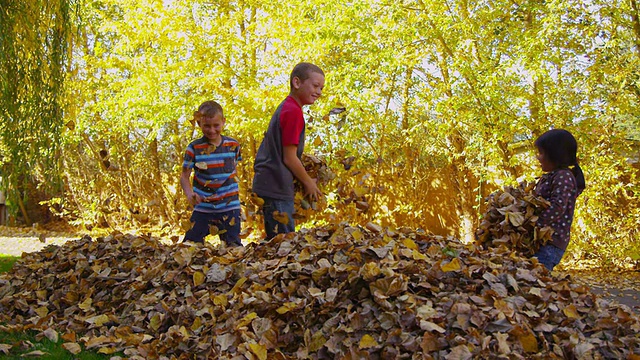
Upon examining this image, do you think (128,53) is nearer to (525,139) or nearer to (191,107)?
(191,107)

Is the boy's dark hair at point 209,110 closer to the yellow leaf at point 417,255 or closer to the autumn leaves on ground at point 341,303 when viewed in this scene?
the autumn leaves on ground at point 341,303

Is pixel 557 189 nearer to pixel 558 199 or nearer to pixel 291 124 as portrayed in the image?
pixel 558 199

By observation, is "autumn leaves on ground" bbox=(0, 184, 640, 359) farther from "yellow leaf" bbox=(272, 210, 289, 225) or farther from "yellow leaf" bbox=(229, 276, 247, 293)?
"yellow leaf" bbox=(272, 210, 289, 225)

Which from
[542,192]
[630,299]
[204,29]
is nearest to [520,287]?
[542,192]

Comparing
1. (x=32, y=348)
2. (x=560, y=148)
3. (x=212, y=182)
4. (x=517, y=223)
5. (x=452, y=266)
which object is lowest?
(x=32, y=348)

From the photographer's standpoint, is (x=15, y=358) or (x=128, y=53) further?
(x=128, y=53)

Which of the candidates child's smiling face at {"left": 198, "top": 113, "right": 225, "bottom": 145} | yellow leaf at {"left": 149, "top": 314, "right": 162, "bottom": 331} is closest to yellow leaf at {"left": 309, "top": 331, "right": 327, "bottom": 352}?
yellow leaf at {"left": 149, "top": 314, "right": 162, "bottom": 331}

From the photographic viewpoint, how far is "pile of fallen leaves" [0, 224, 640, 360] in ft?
7.72

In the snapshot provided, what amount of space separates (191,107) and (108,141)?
13.1ft

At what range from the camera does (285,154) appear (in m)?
3.49

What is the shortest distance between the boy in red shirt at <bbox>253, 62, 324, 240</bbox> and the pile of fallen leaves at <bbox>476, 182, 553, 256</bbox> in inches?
42.9

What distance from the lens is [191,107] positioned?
7.83 metres

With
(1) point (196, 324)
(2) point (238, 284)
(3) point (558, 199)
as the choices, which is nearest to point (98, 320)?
(1) point (196, 324)

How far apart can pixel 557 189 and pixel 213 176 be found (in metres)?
2.16
